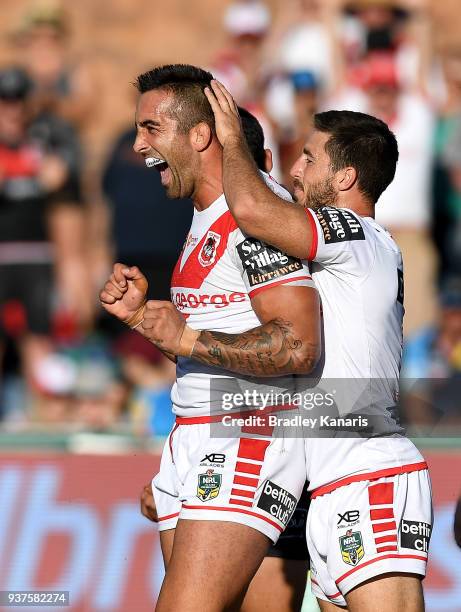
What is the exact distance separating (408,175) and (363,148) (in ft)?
16.3

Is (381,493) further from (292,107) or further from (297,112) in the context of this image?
(292,107)

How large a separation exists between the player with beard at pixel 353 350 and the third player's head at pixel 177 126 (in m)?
0.15

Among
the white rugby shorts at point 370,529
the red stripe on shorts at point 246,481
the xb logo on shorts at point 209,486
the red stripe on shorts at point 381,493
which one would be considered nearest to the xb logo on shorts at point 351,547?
the white rugby shorts at point 370,529

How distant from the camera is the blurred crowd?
33.4 feet

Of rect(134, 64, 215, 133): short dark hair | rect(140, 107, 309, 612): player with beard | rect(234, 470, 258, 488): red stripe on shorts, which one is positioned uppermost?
rect(134, 64, 215, 133): short dark hair

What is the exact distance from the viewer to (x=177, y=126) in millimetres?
5523

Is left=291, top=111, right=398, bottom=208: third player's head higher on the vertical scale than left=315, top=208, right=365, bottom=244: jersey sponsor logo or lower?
higher

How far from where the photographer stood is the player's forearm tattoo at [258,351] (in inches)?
198

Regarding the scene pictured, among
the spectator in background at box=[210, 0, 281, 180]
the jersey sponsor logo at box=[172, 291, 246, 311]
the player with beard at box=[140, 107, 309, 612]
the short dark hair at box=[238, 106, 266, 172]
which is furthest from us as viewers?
the spectator in background at box=[210, 0, 281, 180]

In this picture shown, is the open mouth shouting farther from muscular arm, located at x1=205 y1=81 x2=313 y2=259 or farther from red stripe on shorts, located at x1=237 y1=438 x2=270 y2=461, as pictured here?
red stripe on shorts, located at x1=237 y1=438 x2=270 y2=461

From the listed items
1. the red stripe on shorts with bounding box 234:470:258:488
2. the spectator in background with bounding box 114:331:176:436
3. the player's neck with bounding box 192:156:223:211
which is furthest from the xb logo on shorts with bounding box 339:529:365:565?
the spectator in background with bounding box 114:331:176:436

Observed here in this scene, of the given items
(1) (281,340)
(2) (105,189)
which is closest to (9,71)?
(2) (105,189)

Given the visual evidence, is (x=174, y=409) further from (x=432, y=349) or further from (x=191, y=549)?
(x=432, y=349)

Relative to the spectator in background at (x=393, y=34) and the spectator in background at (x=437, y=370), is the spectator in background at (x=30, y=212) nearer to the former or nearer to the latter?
the spectator in background at (x=393, y=34)
